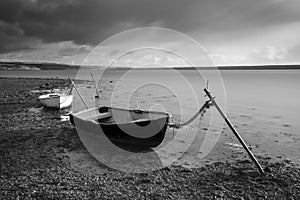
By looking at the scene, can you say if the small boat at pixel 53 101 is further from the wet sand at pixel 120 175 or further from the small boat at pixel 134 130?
the small boat at pixel 134 130

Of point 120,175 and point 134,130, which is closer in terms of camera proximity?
point 120,175

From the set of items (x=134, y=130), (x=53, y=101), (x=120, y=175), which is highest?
(x=53, y=101)

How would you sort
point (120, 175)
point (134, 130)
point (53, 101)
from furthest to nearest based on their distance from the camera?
point (53, 101) < point (134, 130) < point (120, 175)

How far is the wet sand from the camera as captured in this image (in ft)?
24.7

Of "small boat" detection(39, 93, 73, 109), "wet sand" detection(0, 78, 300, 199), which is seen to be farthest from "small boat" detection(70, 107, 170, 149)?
"small boat" detection(39, 93, 73, 109)

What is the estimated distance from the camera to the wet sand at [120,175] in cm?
752

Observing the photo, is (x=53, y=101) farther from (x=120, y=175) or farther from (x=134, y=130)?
(x=120, y=175)

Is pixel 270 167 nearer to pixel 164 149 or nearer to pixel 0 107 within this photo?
pixel 164 149

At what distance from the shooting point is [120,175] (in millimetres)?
8898

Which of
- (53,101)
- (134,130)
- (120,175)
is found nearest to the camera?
(120,175)

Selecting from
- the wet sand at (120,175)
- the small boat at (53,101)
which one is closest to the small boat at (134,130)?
the wet sand at (120,175)

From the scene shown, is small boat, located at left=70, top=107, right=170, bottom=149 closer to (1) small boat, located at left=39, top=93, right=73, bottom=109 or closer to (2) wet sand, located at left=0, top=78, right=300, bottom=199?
(2) wet sand, located at left=0, top=78, right=300, bottom=199

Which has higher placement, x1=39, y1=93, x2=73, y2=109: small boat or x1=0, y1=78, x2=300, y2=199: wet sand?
x1=39, y1=93, x2=73, y2=109: small boat

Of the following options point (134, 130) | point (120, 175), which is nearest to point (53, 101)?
point (134, 130)
